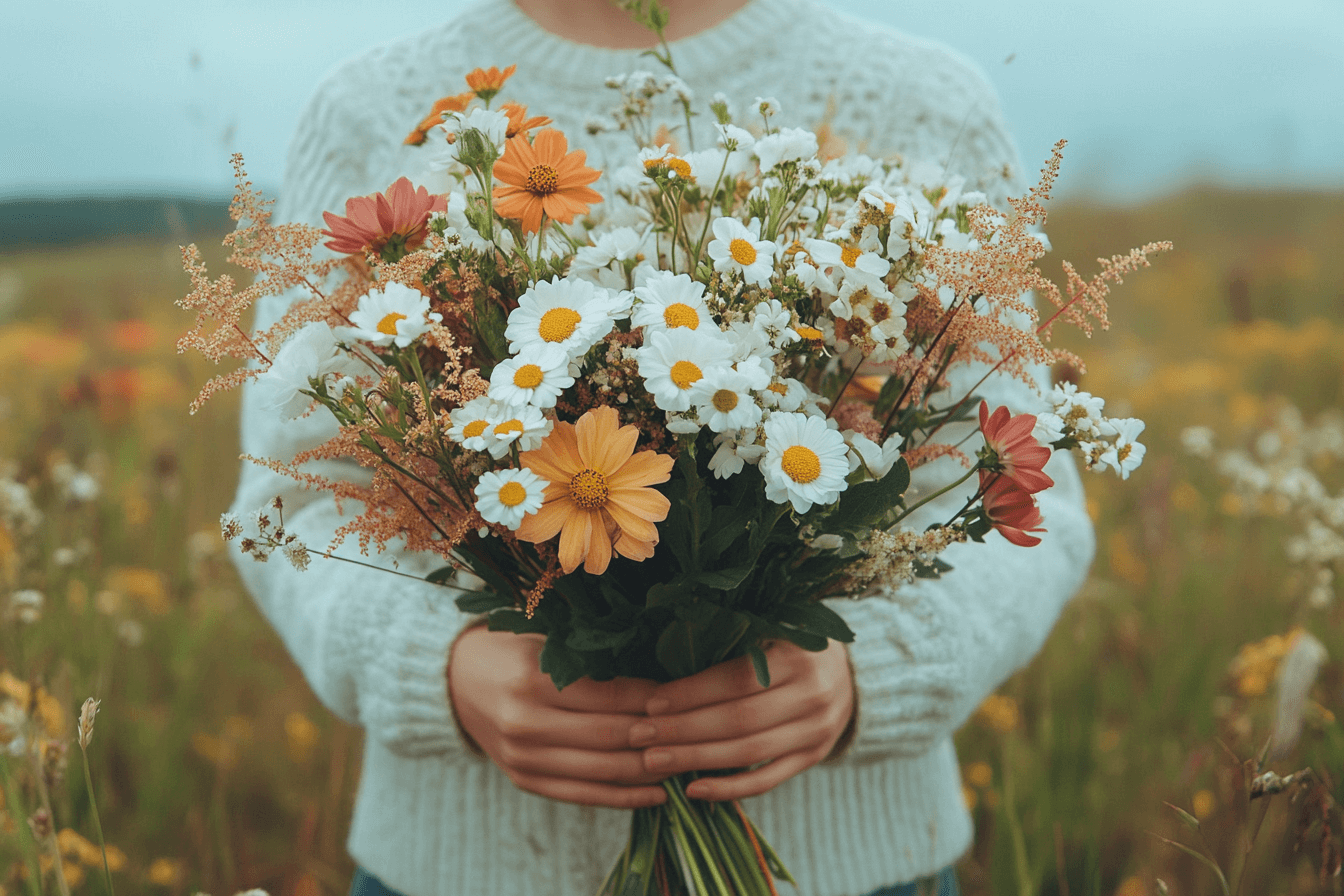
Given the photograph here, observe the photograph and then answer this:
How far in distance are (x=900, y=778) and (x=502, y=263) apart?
0.75m

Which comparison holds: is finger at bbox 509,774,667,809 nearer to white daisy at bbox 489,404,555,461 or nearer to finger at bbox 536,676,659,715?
finger at bbox 536,676,659,715

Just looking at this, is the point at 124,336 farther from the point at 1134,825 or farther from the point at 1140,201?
the point at 1140,201

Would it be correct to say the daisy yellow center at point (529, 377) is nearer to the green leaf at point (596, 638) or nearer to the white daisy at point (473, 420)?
the white daisy at point (473, 420)

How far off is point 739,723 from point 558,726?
0.45 feet

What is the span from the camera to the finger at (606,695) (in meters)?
0.69

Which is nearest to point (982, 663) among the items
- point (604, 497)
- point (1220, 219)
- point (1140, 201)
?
point (604, 497)

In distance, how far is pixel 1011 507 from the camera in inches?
20.4

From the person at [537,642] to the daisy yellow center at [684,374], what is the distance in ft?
1.20

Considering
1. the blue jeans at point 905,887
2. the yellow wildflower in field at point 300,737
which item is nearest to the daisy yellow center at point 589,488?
the blue jeans at point 905,887

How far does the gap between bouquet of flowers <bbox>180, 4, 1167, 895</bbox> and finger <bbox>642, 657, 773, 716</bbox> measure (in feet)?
0.24

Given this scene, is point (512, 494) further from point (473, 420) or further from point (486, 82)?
point (486, 82)

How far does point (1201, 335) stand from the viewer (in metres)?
3.99

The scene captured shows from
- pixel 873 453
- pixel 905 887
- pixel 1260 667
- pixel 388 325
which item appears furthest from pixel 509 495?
pixel 1260 667

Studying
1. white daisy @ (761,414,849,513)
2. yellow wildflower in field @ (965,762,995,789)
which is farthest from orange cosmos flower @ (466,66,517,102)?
yellow wildflower in field @ (965,762,995,789)
